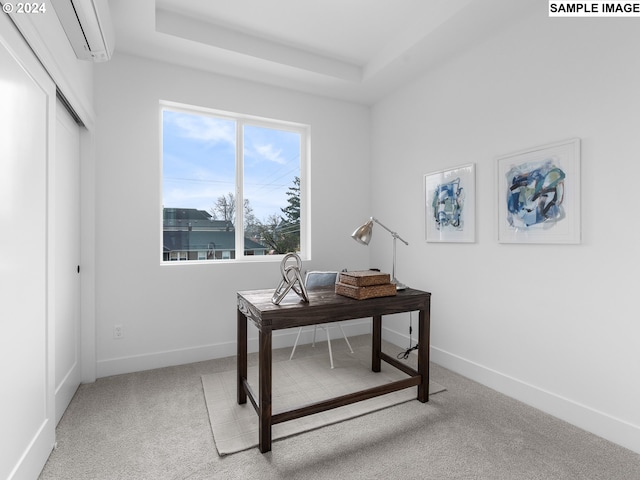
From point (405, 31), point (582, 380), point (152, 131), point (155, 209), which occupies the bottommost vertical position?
point (582, 380)

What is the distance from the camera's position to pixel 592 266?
78.2 inches

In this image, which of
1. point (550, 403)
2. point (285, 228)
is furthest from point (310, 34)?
point (550, 403)

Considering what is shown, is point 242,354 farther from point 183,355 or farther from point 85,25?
point 85,25

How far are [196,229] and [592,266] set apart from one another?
3.14 m

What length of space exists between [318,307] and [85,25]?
199 cm

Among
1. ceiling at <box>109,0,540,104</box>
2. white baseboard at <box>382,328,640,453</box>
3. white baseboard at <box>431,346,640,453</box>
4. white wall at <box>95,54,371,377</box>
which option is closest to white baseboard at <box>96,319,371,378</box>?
white wall at <box>95,54,371,377</box>

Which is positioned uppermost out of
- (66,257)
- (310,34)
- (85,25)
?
(310,34)

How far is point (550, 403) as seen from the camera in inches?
86.0

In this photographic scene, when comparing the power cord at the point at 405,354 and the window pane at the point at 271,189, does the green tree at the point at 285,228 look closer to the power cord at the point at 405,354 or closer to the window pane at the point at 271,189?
the window pane at the point at 271,189

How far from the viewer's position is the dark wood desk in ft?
5.90

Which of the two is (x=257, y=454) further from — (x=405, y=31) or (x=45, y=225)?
(x=405, y=31)

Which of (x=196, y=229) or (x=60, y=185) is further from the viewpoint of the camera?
(x=196, y=229)

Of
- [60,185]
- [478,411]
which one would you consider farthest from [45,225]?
[478,411]

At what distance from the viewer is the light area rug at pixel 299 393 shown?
6.49 feet
